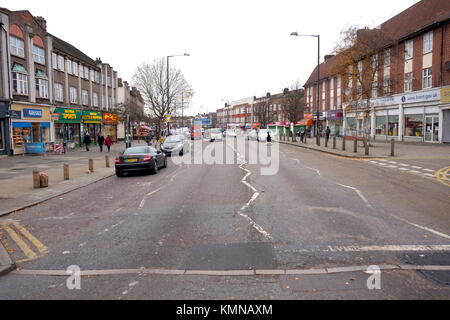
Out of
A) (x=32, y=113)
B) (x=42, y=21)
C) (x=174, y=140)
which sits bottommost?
(x=174, y=140)

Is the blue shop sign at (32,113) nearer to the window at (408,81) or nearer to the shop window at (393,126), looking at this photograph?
the window at (408,81)

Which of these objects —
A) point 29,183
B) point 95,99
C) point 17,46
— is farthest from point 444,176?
point 95,99

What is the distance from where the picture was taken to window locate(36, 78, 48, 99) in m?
30.2

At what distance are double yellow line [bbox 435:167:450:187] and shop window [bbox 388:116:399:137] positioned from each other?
23.1m

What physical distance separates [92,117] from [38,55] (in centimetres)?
1057

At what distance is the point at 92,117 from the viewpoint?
40.4 meters

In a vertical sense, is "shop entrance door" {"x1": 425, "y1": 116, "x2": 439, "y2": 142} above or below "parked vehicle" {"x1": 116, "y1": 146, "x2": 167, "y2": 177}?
above

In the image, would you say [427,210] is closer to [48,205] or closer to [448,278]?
[448,278]

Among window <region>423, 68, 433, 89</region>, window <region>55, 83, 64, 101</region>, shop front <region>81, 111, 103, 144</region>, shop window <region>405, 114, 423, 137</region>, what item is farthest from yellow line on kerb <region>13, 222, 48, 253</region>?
shop window <region>405, 114, 423, 137</region>

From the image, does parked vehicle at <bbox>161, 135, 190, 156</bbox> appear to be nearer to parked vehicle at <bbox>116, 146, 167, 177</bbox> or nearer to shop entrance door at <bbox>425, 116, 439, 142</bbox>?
parked vehicle at <bbox>116, 146, 167, 177</bbox>

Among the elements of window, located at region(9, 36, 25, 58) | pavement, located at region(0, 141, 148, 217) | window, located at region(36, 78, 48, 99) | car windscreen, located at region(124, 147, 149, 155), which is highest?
window, located at region(9, 36, 25, 58)

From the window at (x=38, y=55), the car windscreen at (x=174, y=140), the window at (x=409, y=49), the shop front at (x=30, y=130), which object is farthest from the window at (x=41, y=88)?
the window at (x=409, y=49)

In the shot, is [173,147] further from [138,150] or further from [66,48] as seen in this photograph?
[66,48]
